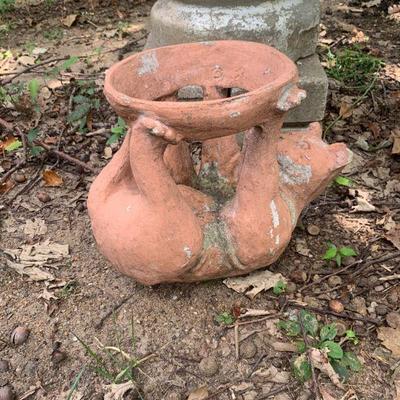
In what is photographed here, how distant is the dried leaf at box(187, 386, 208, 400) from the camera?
4.72 feet

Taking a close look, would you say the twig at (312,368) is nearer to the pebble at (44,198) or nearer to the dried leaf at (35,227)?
the dried leaf at (35,227)

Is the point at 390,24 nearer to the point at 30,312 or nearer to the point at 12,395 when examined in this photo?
the point at 30,312

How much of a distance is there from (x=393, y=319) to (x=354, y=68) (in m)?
1.79

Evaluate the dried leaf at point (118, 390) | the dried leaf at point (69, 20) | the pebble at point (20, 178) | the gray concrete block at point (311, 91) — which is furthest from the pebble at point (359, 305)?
the dried leaf at point (69, 20)

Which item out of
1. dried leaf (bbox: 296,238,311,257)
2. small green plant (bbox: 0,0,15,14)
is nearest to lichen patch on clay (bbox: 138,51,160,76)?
dried leaf (bbox: 296,238,311,257)

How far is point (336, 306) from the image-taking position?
1670 mm

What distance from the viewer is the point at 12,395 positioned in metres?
1.49

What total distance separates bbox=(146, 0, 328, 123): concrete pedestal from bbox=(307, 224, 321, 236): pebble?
0.55m

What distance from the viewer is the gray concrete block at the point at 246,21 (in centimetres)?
209

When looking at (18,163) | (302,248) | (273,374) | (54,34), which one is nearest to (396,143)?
(302,248)

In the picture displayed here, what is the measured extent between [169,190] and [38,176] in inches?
45.0

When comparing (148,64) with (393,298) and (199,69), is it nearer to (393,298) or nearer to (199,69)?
(199,69)

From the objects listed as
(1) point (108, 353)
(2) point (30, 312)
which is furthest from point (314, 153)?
(2) point (30, 312)

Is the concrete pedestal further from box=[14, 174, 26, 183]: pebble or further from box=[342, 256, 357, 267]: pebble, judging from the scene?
box=[14, 174, 26, 183]: pebble
